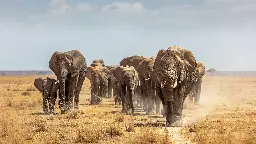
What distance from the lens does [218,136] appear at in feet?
56.3

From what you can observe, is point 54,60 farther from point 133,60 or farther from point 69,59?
point 133,60

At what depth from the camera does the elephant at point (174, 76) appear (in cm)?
2073

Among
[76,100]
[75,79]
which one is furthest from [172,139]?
[76,100]

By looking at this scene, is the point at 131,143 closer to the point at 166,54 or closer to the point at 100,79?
the point at 166,54

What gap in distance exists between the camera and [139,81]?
103 ft

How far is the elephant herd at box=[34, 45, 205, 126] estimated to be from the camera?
69.0 feet

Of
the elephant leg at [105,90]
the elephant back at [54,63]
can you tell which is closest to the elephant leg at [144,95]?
the elephant back at [54,63]

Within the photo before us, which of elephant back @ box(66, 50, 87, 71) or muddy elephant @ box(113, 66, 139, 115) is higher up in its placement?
elephant back @ box(66, 50, 87, 71)

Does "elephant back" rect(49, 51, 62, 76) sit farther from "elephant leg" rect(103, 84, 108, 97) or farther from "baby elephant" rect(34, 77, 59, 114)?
"elephant leg" rect(103, 84, 108, 97)

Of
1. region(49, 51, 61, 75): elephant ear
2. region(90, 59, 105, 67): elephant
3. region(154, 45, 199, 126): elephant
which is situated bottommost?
region(154, 45, 199, 126): elephant

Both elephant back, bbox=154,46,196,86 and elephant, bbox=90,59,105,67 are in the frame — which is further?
elephant, bbox=90,59,105,67

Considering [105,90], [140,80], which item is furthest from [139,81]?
[105,90]

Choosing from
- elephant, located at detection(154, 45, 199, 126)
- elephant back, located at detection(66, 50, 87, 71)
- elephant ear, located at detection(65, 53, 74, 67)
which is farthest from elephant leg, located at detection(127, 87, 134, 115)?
elephant, located at detection(154, 45, 199, 126)

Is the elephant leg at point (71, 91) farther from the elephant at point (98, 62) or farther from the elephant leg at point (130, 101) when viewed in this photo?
the elephant at point (98, 62)
